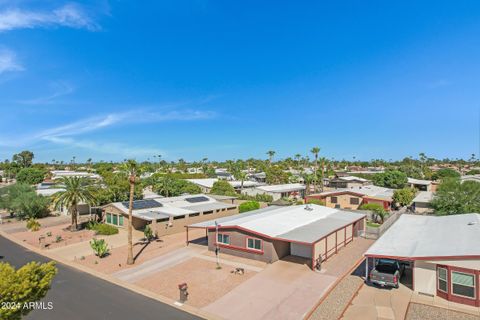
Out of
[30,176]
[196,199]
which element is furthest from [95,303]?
[30,176]

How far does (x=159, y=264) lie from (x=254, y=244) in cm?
774

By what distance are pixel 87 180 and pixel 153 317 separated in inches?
1080

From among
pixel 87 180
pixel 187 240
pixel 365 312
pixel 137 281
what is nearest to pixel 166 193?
pixel 87 180

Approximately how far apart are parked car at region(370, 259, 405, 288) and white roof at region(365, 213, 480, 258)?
3.70ft

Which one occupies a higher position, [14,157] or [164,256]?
[14,157]

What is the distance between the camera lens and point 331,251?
24.4 metres

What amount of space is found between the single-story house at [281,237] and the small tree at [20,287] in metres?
15.2

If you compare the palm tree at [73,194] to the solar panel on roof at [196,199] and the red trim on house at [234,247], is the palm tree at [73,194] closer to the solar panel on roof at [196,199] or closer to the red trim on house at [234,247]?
the solar panel on roof at [196,199]

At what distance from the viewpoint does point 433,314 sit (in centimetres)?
1430

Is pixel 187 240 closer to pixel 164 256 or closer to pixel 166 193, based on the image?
pixel 164 256

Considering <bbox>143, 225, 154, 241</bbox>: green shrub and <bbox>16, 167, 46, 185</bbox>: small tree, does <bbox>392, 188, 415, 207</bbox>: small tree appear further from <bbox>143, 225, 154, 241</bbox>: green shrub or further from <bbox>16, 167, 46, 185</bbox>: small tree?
<bbox>16, 167, 46, 185</bbox>: small tree

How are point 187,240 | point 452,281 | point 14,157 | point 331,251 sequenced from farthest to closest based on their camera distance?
1. point 14,157
2. point 187,240
3. point 331,251
4. point 452,281

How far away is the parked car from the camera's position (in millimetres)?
17281

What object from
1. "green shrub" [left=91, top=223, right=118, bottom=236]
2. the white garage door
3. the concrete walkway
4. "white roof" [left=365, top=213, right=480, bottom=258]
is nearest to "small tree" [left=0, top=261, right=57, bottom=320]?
the concrete walkway
